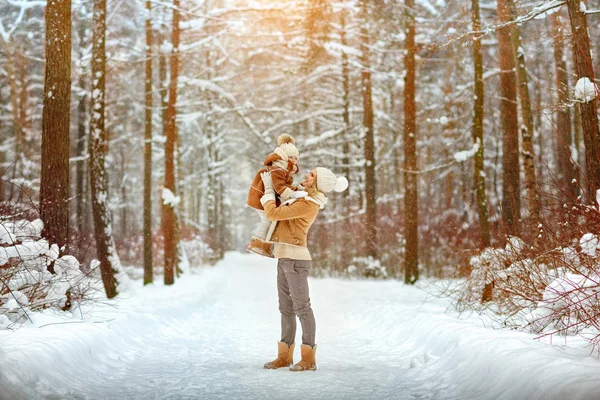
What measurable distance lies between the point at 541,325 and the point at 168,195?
12.6m

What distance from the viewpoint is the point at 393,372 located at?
580 centimetres

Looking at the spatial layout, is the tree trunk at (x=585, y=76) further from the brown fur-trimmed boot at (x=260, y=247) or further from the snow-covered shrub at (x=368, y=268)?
the snow-covered shrub at (x=368, y=268)

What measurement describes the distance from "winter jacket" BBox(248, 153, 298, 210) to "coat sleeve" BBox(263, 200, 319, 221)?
0.45 feet

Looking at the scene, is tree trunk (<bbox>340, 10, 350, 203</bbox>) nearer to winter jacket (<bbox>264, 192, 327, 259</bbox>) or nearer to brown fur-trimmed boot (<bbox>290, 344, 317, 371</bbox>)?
winter jacket (<bbox>264, 192, 327, 259</bbox>)

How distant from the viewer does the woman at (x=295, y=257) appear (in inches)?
231

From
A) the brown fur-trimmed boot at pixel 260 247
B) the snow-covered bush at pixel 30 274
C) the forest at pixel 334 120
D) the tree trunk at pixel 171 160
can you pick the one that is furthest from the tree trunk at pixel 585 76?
the tree trunk at pixel 171 160

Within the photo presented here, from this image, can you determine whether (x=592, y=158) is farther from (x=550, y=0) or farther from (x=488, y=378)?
(x=488, y=378)

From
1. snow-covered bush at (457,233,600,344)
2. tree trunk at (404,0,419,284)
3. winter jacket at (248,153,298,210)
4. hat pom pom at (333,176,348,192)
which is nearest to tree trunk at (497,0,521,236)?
tree trunk at (404,0,419,284)

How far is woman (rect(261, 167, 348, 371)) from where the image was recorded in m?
5.86

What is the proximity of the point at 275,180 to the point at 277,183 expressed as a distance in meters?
0.04

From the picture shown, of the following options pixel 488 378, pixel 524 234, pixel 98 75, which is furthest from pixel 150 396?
pixel 98 75

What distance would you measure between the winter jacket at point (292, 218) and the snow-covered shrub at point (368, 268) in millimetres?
12698

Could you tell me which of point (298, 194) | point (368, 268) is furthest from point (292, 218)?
point (368, 268)

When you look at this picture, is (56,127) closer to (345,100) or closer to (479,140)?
(479,140)
